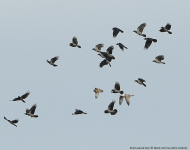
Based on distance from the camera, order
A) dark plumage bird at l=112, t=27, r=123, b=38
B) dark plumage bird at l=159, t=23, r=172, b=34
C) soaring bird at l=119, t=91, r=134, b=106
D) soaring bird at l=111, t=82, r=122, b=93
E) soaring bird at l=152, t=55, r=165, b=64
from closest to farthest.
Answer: soaring bird at l=119, t=91, r=134, b=106 → soaring bird at l=111, t=82, r=122, b=93 → dark plumage bird at l=159, t=23, r=172, b=34 → soaring bird at l=152, t=55, r=165, b=64 → dark plumage bird at l=112, t=27, r=123, b=38

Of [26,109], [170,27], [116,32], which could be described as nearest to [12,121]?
[26,109]

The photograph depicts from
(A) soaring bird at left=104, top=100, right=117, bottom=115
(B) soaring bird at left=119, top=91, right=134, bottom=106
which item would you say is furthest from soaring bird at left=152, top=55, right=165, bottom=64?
(A) soaring bird at left=104, top=100, right=117, bottom=115

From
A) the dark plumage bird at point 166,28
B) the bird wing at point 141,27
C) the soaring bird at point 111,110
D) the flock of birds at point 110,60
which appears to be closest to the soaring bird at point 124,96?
the flock of birds at point 110,60

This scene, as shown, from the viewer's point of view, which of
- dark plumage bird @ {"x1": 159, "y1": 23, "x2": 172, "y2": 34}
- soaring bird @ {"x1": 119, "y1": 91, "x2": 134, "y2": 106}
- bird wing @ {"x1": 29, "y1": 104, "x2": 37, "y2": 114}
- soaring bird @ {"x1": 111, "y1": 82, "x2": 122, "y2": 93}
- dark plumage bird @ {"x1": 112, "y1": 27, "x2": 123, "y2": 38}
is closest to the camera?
soaring bird @ {"x1": 119, "y1": 91, "x2": 134, "y2": 106}

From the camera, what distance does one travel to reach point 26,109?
5431cm

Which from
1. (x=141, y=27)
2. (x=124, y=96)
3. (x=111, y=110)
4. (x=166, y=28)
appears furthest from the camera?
(x=141, y=27)

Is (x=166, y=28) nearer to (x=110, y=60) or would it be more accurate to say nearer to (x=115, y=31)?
(x=115, y=31)

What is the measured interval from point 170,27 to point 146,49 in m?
3.51

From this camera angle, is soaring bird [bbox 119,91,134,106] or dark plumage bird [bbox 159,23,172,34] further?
dark plumage bird [bbox 159,23,172,34]

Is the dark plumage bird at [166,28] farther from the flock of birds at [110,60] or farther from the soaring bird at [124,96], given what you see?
the soaring bird at [124,96]

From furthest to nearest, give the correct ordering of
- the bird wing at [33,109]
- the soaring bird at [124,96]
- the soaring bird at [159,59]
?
the soaring bird at [159,59]
the bird wing at [33,109]
the soaring bird at [124,96]

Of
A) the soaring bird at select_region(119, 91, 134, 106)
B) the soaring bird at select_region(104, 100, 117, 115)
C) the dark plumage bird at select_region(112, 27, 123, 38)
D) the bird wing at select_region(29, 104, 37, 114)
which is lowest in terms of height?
the bird wing at select_region(29, 104, 37, 114)

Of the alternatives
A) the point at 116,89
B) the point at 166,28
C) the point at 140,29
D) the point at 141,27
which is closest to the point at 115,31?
the point at 140,29

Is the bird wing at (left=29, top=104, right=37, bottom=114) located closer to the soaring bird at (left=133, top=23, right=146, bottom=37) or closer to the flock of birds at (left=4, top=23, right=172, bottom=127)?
the flock of birds at (left=4, top=23, right=172, bottom=127)
